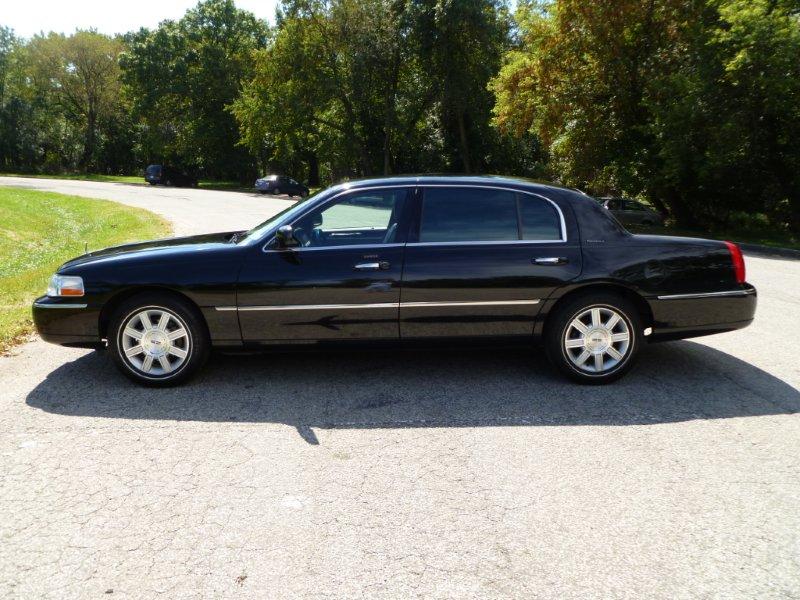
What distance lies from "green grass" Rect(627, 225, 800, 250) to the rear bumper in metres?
13.2

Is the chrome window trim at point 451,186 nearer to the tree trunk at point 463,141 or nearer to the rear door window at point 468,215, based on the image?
the rear door window at point 468,215

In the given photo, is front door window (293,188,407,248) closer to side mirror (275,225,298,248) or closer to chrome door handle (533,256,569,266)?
side mirror (275,225,298,248)

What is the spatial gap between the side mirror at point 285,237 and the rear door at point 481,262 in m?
0.91

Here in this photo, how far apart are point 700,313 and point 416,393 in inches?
95.2

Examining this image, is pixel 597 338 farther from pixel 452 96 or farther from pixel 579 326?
pixel 452 96

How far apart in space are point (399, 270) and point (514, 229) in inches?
39.1

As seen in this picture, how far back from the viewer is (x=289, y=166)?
53.5 m

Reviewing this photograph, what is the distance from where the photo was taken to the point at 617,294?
5293 millimetres

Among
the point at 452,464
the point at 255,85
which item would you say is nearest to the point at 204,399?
the point at 452,464

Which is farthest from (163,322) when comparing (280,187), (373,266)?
(280,187)

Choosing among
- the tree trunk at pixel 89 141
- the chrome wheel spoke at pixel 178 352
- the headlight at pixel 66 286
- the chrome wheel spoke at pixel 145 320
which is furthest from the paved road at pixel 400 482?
the tree trunk at pixel 89 141

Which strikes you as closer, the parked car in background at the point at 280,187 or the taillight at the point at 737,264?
the taillight at the point at 737,264

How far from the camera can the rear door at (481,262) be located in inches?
202

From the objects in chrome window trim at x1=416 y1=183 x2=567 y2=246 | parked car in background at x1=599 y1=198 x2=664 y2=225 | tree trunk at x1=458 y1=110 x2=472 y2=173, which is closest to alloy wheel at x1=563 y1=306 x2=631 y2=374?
chrome window trim at x1=416 y1=183 x2=567 y2=246
